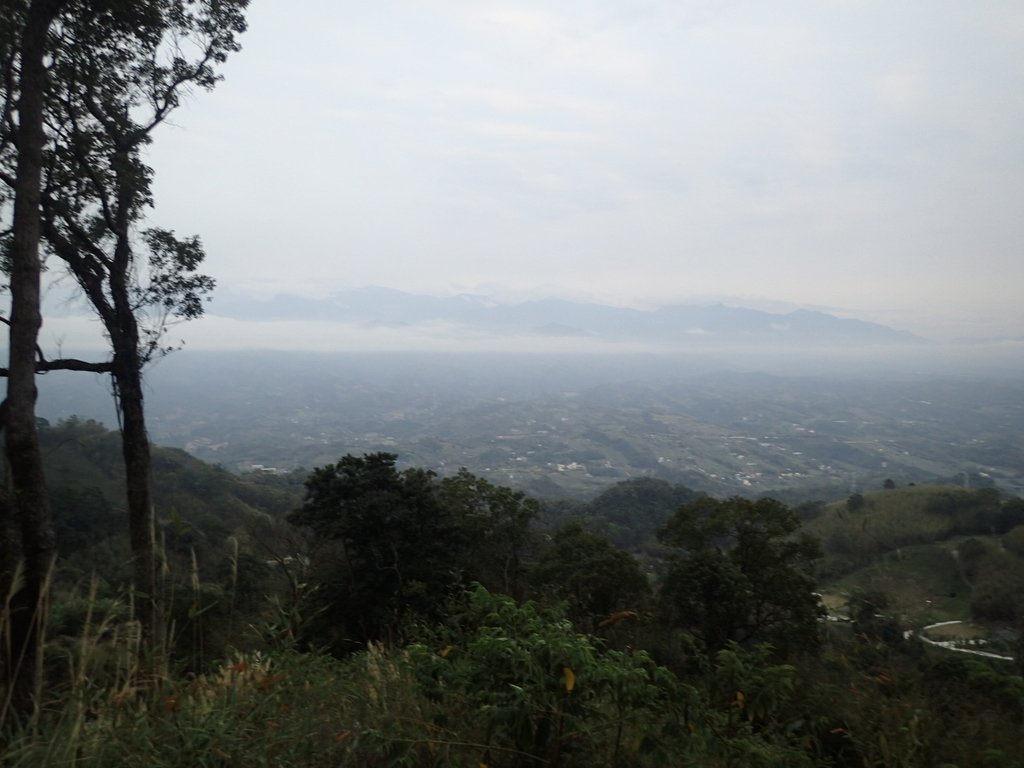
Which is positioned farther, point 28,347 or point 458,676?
point 28,347

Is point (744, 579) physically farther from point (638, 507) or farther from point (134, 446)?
point (638, 507)

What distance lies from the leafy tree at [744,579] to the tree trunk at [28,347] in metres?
11.8

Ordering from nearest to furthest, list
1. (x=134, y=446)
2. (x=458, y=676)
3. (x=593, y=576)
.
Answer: (x=458, y=676)
(x=134, y=446)
(x=593, y=576)

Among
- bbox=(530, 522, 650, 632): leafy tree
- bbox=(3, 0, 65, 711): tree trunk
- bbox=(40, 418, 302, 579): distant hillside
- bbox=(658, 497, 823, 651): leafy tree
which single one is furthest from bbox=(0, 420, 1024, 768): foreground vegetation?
bbox=(40, 418, 302, 579): distant hillside

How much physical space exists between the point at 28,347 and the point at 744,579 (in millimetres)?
12885

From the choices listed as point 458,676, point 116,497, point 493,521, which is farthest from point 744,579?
point 116,497

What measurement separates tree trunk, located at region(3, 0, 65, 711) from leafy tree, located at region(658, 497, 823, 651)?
11.8 m

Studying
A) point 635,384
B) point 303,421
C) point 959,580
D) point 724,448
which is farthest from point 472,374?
point 959,580

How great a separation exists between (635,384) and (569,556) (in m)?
165

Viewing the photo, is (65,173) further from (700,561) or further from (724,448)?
(724,448)

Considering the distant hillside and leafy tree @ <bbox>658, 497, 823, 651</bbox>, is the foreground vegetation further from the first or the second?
the distant hillside

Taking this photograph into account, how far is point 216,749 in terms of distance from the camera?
1.79m

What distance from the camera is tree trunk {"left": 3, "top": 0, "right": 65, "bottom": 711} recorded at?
348cm

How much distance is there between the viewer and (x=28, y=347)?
4066 mm
